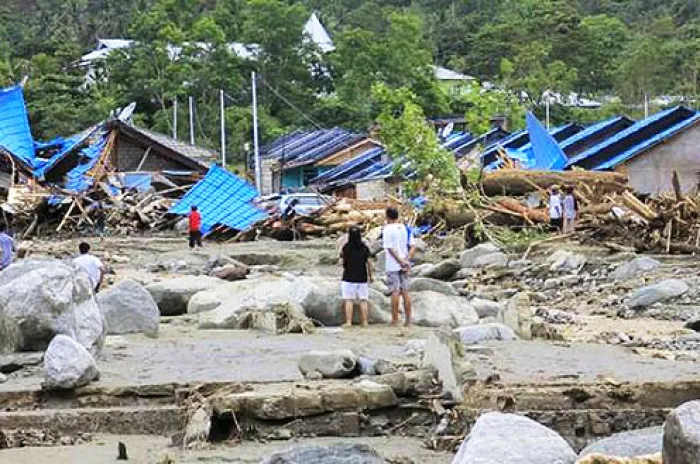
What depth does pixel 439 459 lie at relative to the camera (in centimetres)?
774

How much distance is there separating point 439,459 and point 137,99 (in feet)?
184

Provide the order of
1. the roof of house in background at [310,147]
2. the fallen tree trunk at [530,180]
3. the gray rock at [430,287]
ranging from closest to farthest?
the gray rock at [430,287] → the fallen tree trunk at [530,180] → the roof of house in background at [310,147]

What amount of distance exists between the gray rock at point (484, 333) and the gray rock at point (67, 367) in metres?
4.16

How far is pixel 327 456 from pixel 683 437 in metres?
2.10

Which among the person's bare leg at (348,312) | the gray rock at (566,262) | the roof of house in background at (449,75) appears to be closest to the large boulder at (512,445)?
the person's bare leg at (348,312)

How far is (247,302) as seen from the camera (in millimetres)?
14352

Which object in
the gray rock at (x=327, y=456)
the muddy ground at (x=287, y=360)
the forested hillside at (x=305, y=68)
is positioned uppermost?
the forested hillside at (x=305, y=68)

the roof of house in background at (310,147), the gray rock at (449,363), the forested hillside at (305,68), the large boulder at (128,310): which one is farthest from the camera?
the forested hillside at (305,68)

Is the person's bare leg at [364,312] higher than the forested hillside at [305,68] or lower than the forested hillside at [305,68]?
lower

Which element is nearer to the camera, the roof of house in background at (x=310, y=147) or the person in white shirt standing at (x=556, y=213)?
the person in white shirt standing at (x=556, y=213)

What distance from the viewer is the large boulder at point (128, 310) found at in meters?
13.2

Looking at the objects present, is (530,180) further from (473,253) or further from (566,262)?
(566,262)

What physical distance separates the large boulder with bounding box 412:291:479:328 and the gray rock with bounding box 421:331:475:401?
15.8ft

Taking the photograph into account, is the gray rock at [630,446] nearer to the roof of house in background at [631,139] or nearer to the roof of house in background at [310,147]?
the roof of house in background at [631,139]
